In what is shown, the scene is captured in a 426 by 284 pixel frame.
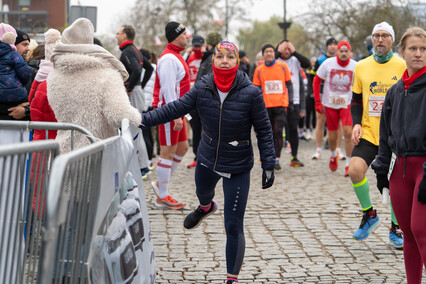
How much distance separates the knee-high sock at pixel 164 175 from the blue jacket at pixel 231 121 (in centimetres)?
329

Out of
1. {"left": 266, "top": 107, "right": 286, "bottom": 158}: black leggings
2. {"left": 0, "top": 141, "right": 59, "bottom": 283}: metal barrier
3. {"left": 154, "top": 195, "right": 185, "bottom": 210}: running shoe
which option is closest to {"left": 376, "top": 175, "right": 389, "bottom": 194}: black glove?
{"left": 0, "top": 141, "right": 59, "bottom": 283}: metal barrier

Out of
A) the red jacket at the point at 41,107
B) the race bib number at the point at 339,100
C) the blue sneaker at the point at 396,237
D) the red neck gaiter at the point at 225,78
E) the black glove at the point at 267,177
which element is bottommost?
the blue sneaker at the point at 396,237

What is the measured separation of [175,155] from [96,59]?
455 cm

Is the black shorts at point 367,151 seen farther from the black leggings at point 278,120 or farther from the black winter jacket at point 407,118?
the black leggings at point 278,120

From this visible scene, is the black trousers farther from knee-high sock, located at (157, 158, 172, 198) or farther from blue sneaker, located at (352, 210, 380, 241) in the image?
blue sneaker, located at (352, 210, 380, 241)

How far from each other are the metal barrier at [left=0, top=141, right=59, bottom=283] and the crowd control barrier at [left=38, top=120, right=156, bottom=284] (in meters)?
0.17

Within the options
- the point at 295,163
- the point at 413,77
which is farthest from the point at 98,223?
the point at 295,163

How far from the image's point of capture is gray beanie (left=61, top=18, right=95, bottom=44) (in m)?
5.25

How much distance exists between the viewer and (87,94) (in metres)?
5.00

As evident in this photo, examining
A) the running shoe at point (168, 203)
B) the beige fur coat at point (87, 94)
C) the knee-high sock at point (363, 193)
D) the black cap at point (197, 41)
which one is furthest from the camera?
the black cap at point (197, 41)

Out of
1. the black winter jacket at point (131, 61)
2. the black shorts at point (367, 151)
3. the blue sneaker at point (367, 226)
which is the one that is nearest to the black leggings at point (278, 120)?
the black winter jacket at point (131, 61)

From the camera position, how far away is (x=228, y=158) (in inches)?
214

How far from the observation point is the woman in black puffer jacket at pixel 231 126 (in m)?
5.38

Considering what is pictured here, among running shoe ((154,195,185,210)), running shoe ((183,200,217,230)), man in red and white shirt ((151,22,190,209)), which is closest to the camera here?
running shoe ((183,200,217,230))
